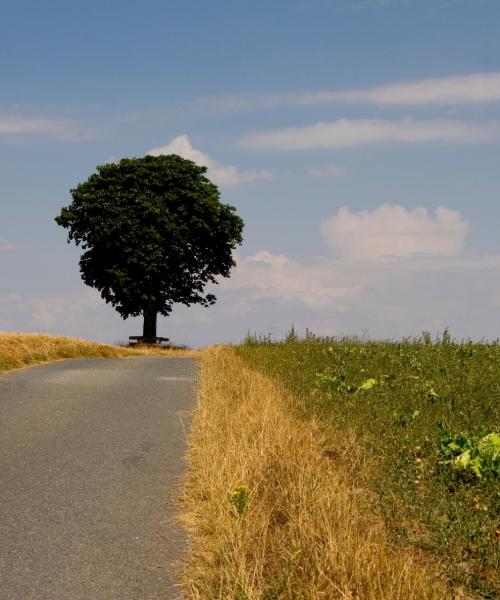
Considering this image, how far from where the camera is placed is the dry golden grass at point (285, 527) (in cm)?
403

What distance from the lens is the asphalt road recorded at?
475cm

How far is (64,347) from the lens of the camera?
23.2 metres

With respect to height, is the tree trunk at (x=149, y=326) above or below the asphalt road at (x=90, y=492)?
above

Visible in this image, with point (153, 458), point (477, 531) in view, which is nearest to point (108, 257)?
point (153, 458)

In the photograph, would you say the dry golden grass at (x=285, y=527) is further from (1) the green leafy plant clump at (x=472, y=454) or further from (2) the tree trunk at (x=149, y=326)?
(2) the tree trunk at (x=149, y=326)

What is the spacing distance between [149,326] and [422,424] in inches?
1224

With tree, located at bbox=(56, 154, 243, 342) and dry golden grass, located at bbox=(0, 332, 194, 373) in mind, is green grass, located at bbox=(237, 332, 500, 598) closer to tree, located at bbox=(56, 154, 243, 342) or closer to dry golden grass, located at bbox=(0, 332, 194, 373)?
dry golden grass, located at bbox=(0, 332, 194, 373)

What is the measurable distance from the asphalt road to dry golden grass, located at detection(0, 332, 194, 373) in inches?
241

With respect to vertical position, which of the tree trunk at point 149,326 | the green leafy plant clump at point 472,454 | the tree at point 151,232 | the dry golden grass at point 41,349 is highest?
the tree at point 151,232

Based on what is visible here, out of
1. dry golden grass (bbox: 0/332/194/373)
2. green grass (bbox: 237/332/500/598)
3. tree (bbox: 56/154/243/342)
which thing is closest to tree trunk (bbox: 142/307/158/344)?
tree (bbox: 56/154/243/342)

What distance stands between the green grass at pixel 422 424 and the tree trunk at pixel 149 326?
21.5 meters

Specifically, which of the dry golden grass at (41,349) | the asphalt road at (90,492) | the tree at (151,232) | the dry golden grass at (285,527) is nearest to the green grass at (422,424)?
the dry golden grass at (285,527)

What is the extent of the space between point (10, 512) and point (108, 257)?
33.1 meters

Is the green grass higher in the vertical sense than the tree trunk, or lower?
lower
